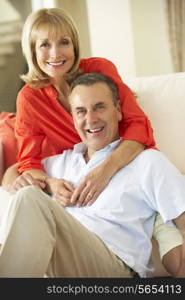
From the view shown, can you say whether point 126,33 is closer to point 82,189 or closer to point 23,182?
point 23,182

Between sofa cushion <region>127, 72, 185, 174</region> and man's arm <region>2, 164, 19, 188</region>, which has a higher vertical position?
sofa cushion <region>127, 72, 185, 174</region>

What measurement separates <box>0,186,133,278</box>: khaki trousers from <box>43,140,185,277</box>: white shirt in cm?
5

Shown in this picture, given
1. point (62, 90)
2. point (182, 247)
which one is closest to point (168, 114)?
point (62, 90)

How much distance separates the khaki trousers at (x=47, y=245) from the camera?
3.75 ft

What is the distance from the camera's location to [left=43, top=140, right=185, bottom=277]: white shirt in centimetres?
134

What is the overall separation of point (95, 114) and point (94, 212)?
0.97 ft

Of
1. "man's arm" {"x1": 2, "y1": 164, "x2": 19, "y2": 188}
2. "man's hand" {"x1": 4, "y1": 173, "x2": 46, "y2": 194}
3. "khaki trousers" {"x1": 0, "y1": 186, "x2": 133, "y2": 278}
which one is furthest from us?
"man's arm" {"x1": 2, "y1": 164, "x2": 19, "y2": 188}

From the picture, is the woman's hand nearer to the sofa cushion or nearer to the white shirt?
the white shirt

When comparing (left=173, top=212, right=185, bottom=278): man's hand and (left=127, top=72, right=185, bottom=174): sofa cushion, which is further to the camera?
(left=127, top=72, right=185, bottom=174): sofa cushion

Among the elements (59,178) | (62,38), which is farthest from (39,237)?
(62,38)

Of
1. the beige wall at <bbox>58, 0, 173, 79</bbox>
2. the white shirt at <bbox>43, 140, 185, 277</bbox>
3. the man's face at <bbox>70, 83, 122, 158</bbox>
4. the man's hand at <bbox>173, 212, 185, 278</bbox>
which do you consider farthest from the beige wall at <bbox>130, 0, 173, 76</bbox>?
the man's hand at <bbox>173, 212, 185, 278</bbox>

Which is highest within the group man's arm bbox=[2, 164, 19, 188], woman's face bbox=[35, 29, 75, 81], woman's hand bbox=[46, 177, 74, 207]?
woman's face bbox=[35, 29, 75, 81]

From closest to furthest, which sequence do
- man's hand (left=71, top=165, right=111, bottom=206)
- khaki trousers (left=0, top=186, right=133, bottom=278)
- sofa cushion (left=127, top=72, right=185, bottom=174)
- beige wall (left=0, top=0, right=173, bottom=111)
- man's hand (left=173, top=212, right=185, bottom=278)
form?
1. khaki trousers (left=0, top=186, right=133, bottom=278)
2. man's hand (left=173, top=212, right=185, bottom=278)
3. man's hand (left=71, top=165, right=111, bottom=206)
4. sofa cushion (left=127, top=72, right=185, bottom=174)
5. beige wall (left=0, top=0, right=173, bottom=111)

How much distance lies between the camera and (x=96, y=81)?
152 centimetres
